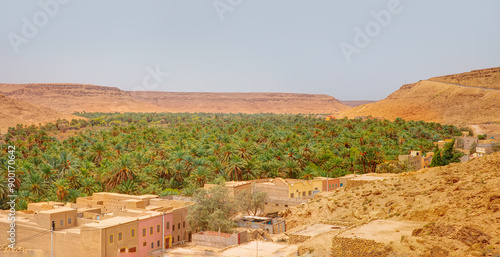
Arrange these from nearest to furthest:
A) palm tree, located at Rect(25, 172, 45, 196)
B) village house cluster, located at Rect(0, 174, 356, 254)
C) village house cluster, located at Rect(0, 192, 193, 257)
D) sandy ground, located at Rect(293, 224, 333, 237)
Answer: sandy ground, located at Rect(293, 224, 333, 237) < village house cluster, located at Rect(0, 192, 193, 257) < village house cluster, located at Rect(0, 174, 356, 254) < palm tree, located at Rect(25, 172, 45, 196)

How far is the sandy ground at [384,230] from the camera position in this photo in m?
15.0

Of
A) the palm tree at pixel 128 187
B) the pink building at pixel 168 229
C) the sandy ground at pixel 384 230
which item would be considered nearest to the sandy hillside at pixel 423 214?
the sandy ground at pixel 384 230

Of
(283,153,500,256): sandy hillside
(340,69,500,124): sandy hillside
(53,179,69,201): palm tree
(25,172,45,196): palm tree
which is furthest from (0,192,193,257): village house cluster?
(340,69,500,124): sandy hillside

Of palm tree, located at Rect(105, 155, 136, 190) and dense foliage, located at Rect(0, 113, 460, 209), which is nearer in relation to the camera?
dense foliage, located at Rect(0, 113, 460, 209)

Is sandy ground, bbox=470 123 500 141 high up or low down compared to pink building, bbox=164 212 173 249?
up

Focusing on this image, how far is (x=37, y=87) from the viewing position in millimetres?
176375

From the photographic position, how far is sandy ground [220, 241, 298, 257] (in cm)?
1975

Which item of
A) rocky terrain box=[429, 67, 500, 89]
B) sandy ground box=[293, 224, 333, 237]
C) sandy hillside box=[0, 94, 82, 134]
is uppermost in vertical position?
rocky terrain box=[429, 67, 500, 89]

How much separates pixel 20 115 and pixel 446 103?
8788 cm

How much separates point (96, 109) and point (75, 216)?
15255cm

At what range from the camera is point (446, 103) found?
98.8 metres

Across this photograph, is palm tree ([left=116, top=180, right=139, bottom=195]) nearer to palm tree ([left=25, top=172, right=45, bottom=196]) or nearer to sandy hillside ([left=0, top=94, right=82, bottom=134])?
palm tree ([left=25, top=172, right=45, bottom=196])

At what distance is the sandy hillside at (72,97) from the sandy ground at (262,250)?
6107 inches

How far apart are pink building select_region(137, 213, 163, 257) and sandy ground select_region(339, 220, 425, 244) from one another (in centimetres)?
1315
